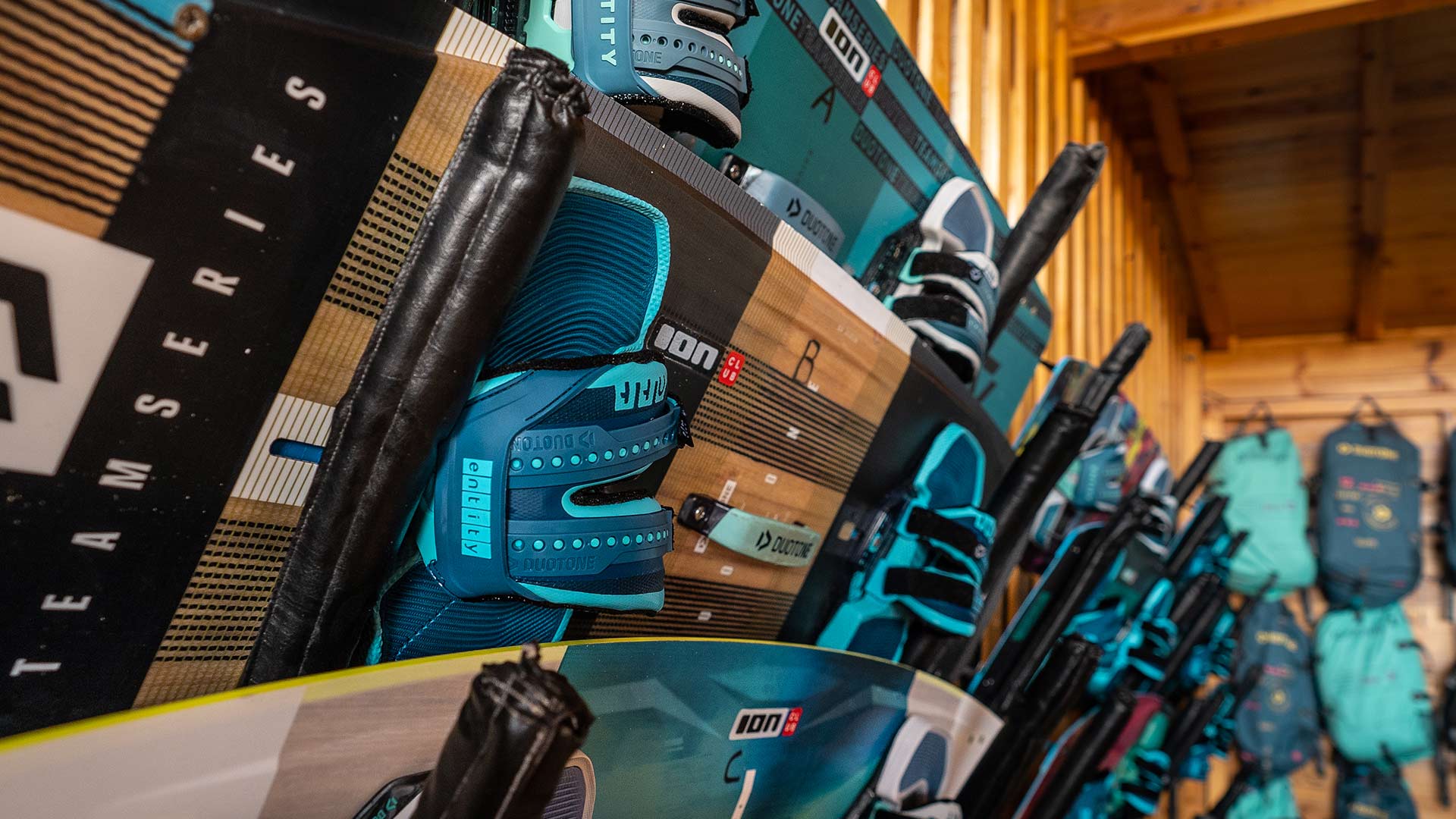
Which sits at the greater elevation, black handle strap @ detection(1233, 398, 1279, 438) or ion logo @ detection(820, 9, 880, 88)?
black handle strap @ detection(1233, 398, 1279, 438)

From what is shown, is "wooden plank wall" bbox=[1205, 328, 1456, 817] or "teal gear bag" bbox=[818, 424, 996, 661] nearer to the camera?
"teal gear bag" bbox=[818, 424, 996, 661]

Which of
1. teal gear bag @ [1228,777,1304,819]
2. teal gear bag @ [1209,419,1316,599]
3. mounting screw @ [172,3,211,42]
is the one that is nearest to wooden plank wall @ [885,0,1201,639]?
teal gear bag @ [1209,419,1316,599]

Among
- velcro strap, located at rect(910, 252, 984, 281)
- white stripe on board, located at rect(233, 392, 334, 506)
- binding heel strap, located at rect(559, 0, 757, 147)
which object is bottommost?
white stripe on board, located at rect(233, 392, 334, 506)

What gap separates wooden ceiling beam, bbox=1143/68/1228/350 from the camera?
9.61 feet

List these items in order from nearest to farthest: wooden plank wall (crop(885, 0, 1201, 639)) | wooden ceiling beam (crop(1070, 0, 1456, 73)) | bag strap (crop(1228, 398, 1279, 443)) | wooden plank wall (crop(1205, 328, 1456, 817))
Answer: wooden plank wall (crop(885, 0, 1201, 639)), wooden ceiling beam (crop(1070, 0, 1456, 73)), wooden plank wall (crop(1205, 328, 1456, 817)), bag strap (crop(1228, 398, 1279, 443))

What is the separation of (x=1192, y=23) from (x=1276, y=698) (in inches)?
115

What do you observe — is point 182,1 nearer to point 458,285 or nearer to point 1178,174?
point 458,285

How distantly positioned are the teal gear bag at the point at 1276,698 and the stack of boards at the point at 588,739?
3.30m

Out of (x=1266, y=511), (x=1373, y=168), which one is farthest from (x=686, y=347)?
(x=1266, y=511)

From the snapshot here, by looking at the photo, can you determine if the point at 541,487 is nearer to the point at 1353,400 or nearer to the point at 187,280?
the point at 187,280

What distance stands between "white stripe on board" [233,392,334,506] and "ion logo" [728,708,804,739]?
0.49 metres

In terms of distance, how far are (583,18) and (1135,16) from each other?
95.3 inches

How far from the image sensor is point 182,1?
1.39 feet

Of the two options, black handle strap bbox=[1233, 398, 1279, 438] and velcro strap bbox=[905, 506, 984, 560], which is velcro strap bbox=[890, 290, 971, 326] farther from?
black handle strap bbox=[1233, 398, 1279, 438]
